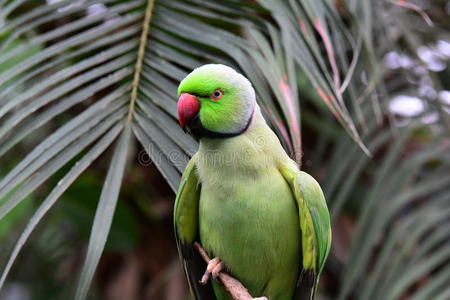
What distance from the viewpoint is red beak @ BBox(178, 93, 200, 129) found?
145 cm

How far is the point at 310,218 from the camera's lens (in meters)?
1.61

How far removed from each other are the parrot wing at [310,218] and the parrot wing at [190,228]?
10.0 inches

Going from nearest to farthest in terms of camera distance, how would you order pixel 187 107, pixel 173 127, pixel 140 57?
pixel 187 107, pixel 173 127, pixel 140 57

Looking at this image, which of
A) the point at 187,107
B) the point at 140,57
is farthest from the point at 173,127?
the point at 140,57

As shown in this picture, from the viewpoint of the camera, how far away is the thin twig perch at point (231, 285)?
1529 millimetres

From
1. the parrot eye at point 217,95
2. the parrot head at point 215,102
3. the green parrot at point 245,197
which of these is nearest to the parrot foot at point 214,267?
the green parrot at point 245,197

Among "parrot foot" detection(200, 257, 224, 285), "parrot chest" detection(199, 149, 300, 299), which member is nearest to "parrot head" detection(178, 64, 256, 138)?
"parrot chest" detection(199, 149, 300, 299)

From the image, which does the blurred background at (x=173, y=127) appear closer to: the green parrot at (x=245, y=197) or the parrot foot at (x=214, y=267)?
the green parrot at (x=245, y=197)

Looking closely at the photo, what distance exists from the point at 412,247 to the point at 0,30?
1.51 metres

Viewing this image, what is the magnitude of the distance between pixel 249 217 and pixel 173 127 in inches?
12.5

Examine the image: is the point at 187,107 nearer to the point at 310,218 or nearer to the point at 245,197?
the point at 245,197

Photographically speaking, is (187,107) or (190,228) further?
(190,228)

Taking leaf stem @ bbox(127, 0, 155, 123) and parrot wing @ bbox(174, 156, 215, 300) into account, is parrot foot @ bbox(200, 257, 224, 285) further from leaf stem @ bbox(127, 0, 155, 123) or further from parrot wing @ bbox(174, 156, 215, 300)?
leaf stem @ bbox(127, 0, 155, 123)

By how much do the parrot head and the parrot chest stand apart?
102 millimetres
